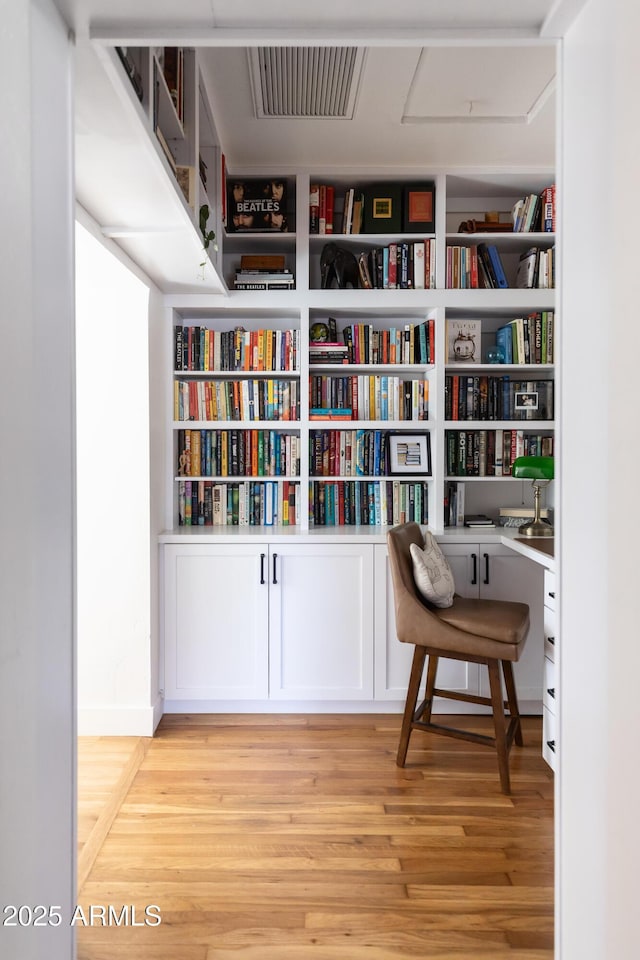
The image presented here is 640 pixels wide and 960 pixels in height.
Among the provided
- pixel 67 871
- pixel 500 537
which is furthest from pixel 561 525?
pixel 500 537

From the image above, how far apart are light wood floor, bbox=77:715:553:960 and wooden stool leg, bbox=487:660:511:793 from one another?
75mm

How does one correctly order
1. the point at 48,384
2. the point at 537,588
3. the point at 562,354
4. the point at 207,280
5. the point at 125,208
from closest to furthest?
the point at 48,384 → the point at 562,354 → the point at 125,208 → the point at 207,280 → the point at 537,588

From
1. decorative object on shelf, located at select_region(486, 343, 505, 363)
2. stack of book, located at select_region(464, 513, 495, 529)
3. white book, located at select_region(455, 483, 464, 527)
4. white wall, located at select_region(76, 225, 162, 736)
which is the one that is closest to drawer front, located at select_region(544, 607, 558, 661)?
stack of book, located at select_region(464, 513, 495, 529)

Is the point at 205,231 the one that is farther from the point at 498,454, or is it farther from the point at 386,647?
the point at 386,647

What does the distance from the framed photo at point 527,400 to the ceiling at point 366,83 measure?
108 centimetres

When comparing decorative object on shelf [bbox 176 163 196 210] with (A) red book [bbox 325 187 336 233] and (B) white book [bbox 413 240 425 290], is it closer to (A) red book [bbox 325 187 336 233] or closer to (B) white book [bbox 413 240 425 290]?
(A) red book [bbox 325 187 336 233]

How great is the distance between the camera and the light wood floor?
1696 millimetres

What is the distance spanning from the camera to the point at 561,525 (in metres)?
1.30

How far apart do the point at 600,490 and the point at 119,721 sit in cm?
252

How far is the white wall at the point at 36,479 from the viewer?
0.99m

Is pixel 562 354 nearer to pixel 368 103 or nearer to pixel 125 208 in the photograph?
pixel 125 208

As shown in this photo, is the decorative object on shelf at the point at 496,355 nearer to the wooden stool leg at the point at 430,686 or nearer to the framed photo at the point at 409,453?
the framed photo at the point at 409,453

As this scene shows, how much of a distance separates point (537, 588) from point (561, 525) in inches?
76.9

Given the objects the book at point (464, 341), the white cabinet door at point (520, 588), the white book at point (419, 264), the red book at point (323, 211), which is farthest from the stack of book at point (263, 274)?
the white cabinet door at point (520, 588)
